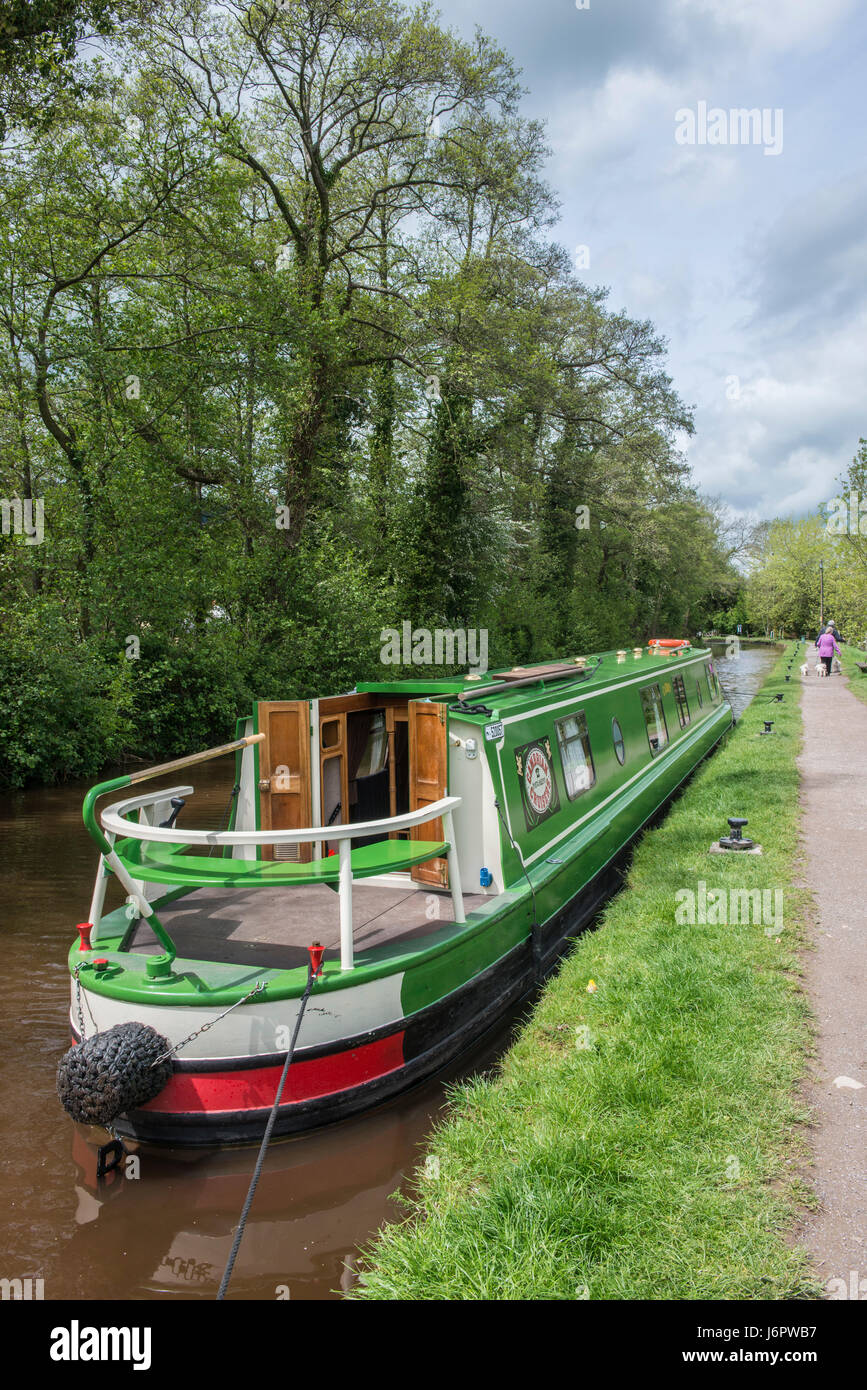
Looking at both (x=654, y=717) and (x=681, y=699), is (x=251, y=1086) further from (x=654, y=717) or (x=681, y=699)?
(x=681, y=699)

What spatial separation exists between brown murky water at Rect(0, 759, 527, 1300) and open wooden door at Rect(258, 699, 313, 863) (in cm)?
195

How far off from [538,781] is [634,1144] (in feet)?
11.1

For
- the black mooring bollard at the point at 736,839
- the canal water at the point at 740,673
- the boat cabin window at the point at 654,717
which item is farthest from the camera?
the canal water at the point at 740,673

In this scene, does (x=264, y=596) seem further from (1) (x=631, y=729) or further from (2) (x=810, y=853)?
(2) (x=810, y=853)

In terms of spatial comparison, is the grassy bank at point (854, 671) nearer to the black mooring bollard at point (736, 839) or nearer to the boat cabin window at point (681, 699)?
the boat cabin window at point (681, 699)

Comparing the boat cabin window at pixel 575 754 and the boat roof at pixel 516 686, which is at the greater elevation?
the boat roof at pixel 516 686

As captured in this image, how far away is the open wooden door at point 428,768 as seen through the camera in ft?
18.5

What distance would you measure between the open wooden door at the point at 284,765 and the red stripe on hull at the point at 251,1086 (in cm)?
191

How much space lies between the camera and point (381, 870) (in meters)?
4.31

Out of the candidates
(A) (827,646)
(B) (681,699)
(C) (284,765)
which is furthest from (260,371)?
(A) (827,646)

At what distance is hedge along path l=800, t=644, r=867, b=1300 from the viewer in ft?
8.91

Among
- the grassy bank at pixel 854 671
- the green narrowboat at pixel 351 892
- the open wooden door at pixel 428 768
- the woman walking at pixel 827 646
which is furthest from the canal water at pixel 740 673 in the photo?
the open wooden door at pixel 428 768
